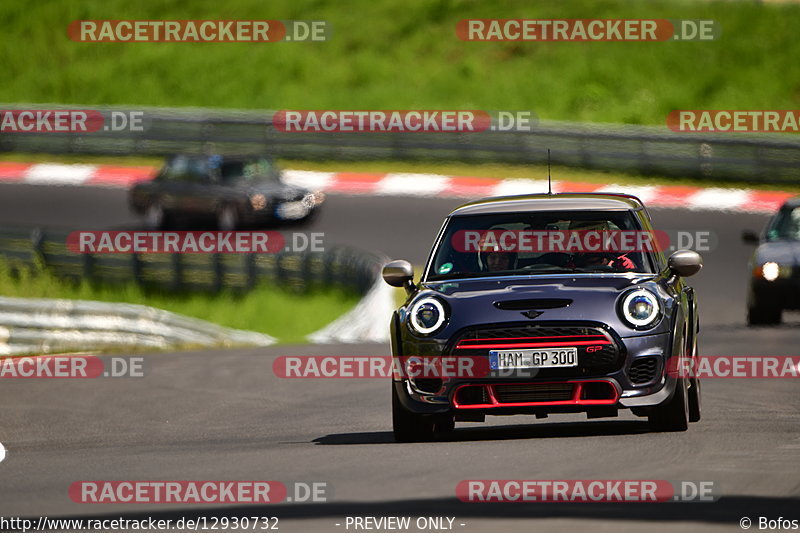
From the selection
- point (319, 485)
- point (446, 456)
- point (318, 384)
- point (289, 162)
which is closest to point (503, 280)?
point (446, 456)

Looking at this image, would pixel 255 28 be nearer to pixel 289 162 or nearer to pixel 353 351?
pixel 289 162

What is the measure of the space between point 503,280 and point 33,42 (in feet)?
113

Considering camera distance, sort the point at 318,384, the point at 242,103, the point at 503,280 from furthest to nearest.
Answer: the point at 242,103
the point at 318,384
the point at 503,280

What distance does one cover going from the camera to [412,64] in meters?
38.9

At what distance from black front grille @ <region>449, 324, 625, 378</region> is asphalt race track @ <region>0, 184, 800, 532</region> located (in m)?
0.42

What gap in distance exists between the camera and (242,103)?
1506 inches

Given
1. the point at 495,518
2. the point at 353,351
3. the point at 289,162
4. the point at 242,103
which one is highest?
the point at 242,103

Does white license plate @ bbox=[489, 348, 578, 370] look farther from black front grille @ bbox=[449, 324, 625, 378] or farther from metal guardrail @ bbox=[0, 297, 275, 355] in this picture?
metal guardrail @ bbox=[0, 297, 275, 355]

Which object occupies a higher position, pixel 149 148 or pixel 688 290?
pixel 149 148
